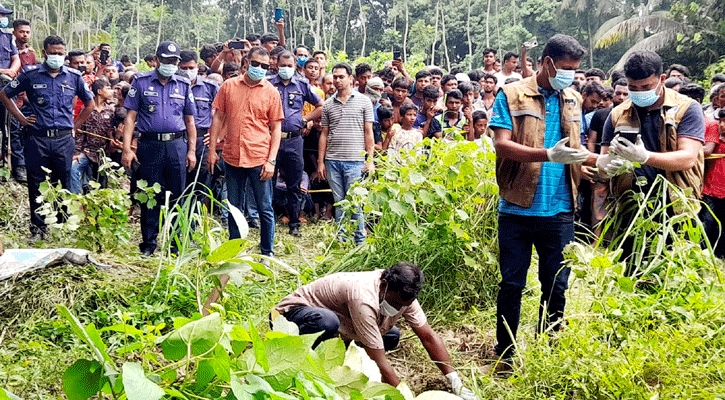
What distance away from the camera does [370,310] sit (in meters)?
3.75

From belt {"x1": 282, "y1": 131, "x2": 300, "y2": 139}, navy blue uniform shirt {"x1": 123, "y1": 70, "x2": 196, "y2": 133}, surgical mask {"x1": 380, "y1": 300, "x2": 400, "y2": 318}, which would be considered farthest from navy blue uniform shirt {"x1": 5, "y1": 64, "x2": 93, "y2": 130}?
surgical mask {"x1": 380, "y1": 300, "x2": 400, "y2": 318}

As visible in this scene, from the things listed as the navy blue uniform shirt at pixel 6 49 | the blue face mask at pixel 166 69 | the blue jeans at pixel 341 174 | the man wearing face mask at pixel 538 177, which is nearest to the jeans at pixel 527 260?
the man wearing face mask at pixel 538 177

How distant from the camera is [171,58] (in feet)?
21.4

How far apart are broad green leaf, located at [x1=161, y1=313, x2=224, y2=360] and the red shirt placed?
19.4 ft

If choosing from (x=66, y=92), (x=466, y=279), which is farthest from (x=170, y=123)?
(x=466, y=279)

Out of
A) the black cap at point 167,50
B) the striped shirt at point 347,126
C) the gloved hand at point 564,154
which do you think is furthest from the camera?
the striped shirt at point 347,126

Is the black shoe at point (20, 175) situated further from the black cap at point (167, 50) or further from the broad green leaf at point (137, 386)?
the broad green leaf at point (137, 386)

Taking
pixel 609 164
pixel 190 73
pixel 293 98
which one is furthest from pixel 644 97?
pixel 190 73

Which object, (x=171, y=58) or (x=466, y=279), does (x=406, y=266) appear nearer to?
(x=466, y=279)

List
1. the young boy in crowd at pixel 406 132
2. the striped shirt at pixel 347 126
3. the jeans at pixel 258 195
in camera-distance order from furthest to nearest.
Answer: the young boy in crowd at pixel 406 132
the striped shirt at pixel 347 126
the jeans at pixel 258 195

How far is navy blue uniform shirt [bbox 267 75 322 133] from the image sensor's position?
743cm

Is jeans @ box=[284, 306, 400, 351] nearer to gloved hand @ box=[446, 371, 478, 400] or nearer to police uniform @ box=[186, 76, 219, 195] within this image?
gloved hand @ box=[446, 371, 478, 400]

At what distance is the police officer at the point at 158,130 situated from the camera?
6375 millimetres

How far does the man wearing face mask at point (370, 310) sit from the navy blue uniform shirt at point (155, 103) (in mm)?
2888
